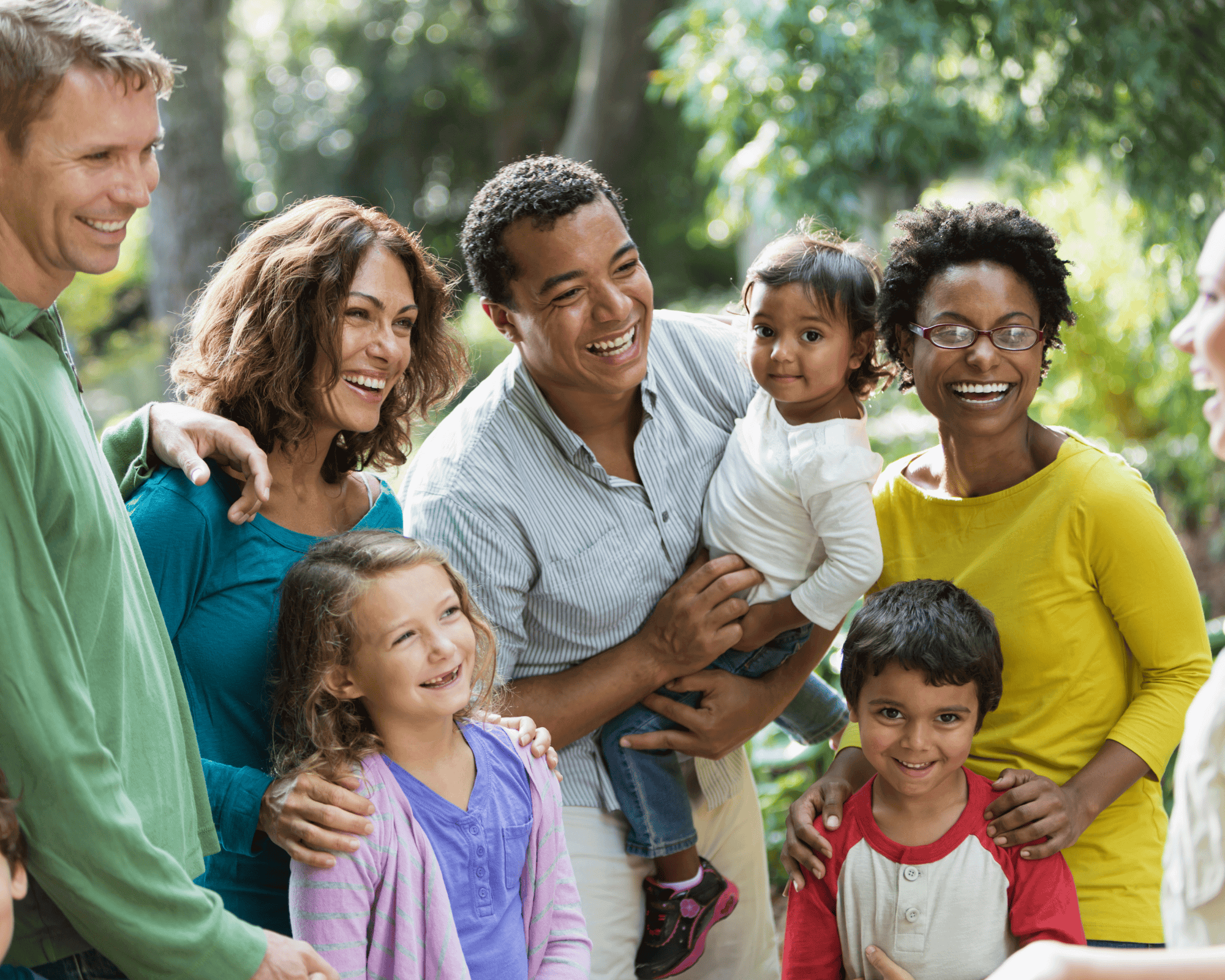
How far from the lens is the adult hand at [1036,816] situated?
2.02 meters

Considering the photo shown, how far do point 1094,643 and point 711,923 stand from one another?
1.08m

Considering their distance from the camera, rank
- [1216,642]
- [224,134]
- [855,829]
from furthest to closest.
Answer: [224,134], [1216,642], [855,829]

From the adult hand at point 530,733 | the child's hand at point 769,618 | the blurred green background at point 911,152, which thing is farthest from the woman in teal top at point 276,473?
the child's hand at point 769,618

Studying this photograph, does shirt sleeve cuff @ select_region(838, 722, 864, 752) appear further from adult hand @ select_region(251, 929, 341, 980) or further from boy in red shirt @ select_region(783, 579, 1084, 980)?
adult hand @ select_region(251, 929, 341, 980)

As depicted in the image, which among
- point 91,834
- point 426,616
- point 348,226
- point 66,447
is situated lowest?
point 91,834

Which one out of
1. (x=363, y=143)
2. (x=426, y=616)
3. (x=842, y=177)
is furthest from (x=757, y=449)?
(x=363, y=143)

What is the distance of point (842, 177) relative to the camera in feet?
20.3

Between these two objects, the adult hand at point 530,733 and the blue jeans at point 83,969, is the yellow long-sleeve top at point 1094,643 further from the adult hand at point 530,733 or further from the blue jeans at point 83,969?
the blue jeans at point 83,969

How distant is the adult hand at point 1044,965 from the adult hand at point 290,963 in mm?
960

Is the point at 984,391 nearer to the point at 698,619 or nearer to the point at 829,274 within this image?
the point at 829,274

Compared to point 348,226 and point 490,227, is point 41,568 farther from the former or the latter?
point 490,227

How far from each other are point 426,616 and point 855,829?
0.92 metres

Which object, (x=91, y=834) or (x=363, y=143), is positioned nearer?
(x=91, y=834)

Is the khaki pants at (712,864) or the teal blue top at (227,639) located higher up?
the teal blue top at (227,639)
